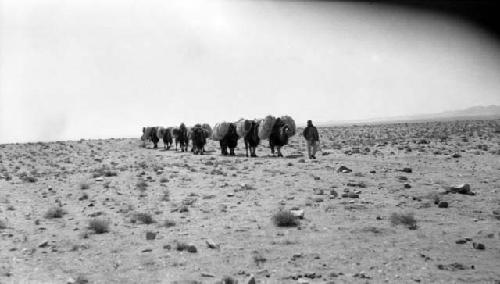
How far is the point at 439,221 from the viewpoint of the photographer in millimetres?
11344

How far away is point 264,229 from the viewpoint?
37.3 ft

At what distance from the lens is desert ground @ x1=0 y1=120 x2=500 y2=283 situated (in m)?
8.35

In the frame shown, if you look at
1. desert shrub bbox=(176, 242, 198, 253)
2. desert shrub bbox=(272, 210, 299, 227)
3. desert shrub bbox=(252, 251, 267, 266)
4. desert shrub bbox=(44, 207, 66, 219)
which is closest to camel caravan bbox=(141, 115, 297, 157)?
desert shrub bbox=(44, 207, 66, 219)

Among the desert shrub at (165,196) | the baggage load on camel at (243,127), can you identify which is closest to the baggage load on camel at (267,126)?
the baggage load on camel at (243,127)

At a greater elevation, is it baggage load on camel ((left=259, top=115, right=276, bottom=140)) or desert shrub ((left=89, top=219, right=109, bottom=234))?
baggage load on camel ((left=259, top=115, right=276, bottom=140))

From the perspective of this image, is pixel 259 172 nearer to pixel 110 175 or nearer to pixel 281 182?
pixel 281 182

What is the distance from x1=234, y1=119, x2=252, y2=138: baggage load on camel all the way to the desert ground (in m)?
10.6

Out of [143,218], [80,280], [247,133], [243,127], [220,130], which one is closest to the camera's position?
[80,280]

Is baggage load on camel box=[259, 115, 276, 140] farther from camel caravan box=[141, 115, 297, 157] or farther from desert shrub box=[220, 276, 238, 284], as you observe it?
desert shrub box=[220, 276, 238, 284]

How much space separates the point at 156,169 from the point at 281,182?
9.96m

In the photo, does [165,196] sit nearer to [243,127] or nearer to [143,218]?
[143,218]

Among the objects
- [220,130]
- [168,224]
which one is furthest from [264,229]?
[220,130]

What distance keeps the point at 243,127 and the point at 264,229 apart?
2021 cm

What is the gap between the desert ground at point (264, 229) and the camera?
8.35m
